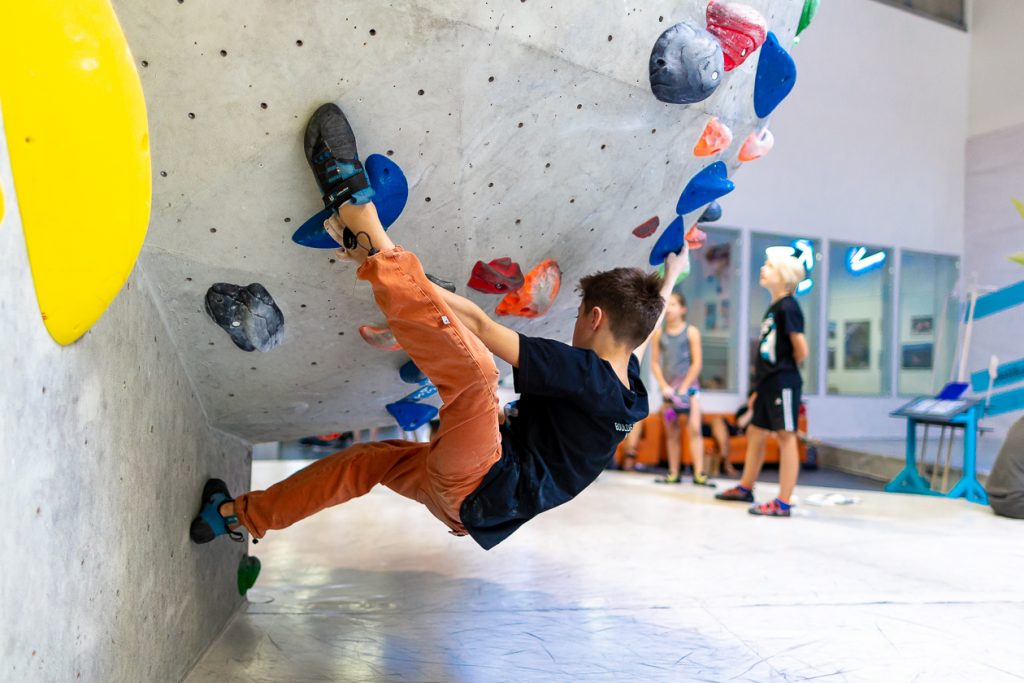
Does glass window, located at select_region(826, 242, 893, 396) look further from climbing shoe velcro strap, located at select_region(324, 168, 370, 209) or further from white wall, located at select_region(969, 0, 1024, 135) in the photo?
climbing shoe velcro strap, located at select_region(324, 168, 370, 209)

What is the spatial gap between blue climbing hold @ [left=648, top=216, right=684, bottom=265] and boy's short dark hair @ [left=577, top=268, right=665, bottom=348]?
1.20ft

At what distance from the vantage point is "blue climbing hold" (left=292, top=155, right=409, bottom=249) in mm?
1438

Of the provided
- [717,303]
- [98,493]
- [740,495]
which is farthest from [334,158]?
[717,303]

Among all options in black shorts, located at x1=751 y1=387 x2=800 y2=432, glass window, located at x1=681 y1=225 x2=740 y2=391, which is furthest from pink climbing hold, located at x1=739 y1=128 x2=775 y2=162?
glass window, located at x1=681 y1=225 x2=740 y2=391

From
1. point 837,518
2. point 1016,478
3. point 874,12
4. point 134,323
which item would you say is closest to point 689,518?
point 837,518

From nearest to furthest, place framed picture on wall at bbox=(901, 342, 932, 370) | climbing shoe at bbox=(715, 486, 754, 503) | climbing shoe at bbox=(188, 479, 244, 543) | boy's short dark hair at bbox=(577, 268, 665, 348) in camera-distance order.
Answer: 1. boy's short dark hair at bbox=(577, 268, 665, 348)
2. climbing shoe at bbox=(188, 479, 244, 543)
3. climbing shoe at bbox=(715, 486, 754, 503)
4. framed picture on wall at bbox=(901, 342, 932, 370)

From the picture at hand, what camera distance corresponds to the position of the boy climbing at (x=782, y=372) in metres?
4.16

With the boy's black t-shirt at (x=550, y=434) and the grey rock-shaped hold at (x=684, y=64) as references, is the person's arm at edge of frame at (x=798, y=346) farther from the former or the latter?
the grey rock-shaped hold at (x=684, y=64)

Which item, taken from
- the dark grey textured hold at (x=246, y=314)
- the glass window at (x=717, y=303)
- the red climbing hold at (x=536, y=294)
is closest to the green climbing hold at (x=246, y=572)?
the dark grey textured hold at (x=246, y=314)

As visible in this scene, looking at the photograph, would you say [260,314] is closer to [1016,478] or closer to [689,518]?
[689,518]

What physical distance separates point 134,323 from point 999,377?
5.91 meters

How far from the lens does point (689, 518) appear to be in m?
4.08

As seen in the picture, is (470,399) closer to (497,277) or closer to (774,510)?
(497,277)

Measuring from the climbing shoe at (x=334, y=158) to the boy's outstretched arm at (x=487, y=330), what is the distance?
278 mm
